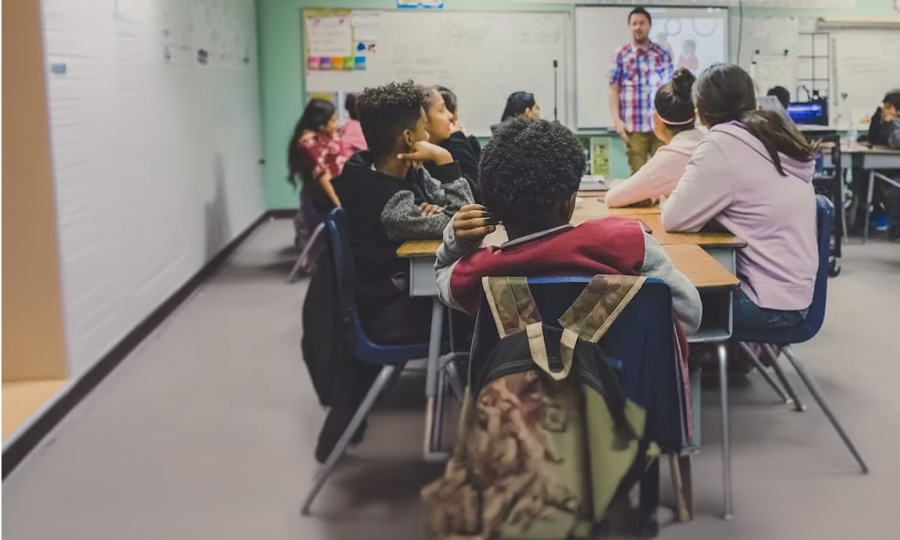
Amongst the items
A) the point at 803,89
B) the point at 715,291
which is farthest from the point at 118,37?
the point at 803,89

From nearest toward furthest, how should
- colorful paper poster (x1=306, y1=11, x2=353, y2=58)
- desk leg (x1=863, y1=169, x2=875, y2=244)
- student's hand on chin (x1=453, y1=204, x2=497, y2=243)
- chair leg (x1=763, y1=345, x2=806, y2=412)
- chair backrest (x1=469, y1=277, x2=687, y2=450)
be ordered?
chair backrest (x1=469, y1=277, x2=687, y2=450) → student's hand on chin (x1=453, y1=204, x2=497, y2=243) → chair leg (x1=763, y1=345, x2=806, y2=412) → desk leg (x1=863, y1=169, x2=875, y2=244) → colorful paper poster (x1=306, y1=11, x2=353, y2=58)

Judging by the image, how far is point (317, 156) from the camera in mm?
4988

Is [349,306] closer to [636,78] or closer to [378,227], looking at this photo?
[378,227]

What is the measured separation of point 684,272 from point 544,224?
0.62 m

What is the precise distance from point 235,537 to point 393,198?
0.91 metres

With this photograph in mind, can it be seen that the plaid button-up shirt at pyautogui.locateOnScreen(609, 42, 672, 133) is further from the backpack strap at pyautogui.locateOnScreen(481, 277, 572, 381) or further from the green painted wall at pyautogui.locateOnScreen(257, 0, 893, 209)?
the backpack strap at pyautogui.locateOnScreen(481, 277, 572, 381)

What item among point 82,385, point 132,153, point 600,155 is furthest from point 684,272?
point 600,155

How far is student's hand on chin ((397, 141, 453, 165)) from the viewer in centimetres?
237

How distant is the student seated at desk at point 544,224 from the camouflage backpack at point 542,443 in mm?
97

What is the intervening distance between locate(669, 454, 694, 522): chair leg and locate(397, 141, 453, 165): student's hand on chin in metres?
1.01

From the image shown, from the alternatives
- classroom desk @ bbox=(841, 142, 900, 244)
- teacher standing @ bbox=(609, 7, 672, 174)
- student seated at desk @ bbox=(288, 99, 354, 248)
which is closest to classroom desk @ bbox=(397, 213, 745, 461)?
student seated at desk @ bbox=(288, 99, 354, 248)

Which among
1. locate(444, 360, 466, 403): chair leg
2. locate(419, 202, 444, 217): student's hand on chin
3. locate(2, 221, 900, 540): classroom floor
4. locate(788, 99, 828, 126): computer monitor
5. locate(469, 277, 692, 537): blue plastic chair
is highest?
locate(788, 99, 828, 126): computer monitor

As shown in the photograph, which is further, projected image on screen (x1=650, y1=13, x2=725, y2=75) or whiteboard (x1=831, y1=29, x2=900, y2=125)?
whiteboard (x1=831, y1=29, x2=900, y2=125)

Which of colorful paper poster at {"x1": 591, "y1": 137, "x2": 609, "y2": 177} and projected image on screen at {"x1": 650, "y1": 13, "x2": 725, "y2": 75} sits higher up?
projected image on screen at {"x1": 650, "y1": 13, "x2": 725, "y2": 75}
